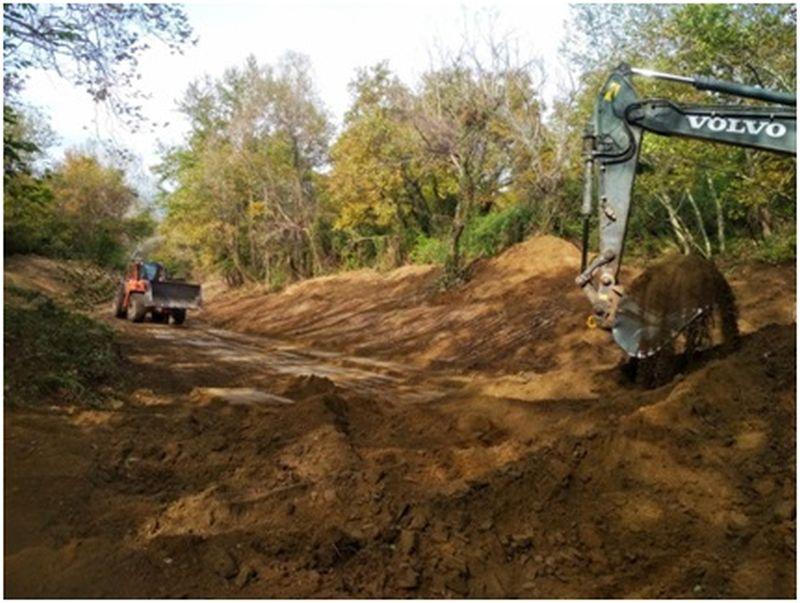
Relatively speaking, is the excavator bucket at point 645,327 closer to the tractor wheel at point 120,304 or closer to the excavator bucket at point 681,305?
the excavator bucket at point 681,305

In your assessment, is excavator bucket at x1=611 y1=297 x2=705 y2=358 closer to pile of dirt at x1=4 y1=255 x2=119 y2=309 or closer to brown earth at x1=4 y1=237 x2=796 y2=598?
brown earth at x1=4 y1=237 x2=796 y2=598

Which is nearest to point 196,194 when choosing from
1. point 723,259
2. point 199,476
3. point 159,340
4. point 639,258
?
point 159,340

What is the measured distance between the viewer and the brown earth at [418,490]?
366 cm

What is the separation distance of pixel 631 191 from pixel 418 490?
136 inches

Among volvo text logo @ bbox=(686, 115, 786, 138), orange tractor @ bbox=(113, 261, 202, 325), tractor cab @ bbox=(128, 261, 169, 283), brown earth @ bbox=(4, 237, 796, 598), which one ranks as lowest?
brown earth @ bbox=(4, 237, 796, 598)

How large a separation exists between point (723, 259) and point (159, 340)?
12.7m

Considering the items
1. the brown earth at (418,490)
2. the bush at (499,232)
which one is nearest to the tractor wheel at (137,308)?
the bush at (499,232)

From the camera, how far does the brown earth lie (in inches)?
144

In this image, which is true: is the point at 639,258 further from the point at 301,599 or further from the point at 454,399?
the point at 301,599

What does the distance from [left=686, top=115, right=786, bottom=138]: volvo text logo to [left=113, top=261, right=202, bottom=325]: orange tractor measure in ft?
51.9

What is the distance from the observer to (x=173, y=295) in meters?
18.9

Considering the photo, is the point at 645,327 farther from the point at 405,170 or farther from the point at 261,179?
the point at 261,179

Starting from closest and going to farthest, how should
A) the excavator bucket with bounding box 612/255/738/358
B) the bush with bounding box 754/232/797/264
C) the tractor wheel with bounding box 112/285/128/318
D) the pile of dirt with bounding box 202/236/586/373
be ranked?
the excavator bucket with bounding box 612/255/738/358 → the bush with bounding box 754/232/797/264 → the pile of dirt with bounding box 202/236/586/373 → the tractor wheel with bounding box 112/285/128/318

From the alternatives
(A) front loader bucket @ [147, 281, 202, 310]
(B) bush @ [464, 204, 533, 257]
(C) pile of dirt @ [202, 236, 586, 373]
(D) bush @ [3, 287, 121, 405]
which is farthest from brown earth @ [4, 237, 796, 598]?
(B) bush @ [464, 204, 533, 257]
